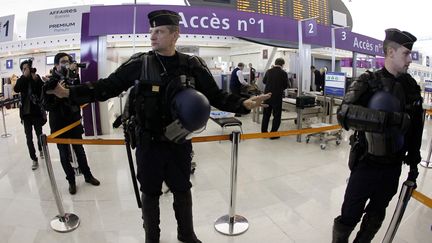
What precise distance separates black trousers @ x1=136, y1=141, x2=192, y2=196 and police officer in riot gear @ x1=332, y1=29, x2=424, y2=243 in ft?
3.34

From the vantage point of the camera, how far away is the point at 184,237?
202 centimetres

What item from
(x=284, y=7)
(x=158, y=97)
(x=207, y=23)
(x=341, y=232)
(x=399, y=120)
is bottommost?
(x=341, y=232)

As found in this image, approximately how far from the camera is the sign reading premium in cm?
503

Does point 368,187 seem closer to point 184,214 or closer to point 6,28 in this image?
point 184,214

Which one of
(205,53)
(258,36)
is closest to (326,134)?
(258,36)

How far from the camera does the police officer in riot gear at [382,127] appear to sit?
1469 millimetres

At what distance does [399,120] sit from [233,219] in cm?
154

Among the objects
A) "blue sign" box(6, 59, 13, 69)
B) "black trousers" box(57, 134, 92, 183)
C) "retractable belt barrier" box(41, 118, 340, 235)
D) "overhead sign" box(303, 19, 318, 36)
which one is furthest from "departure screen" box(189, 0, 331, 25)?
"blue sign" box(6, 59, 13, 69)

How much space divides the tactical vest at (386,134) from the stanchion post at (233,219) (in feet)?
3.23

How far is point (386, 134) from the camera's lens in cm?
148

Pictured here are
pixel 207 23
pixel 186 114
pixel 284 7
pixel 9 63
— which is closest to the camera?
pixel 186 114

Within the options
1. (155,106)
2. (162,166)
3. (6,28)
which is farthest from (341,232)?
(6,28)

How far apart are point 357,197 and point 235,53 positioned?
1291 cm

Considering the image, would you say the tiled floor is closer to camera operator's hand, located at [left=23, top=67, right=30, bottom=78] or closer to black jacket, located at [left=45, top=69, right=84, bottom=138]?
black jacket, located at [left=45, top=69, right=84, bottom=138]
